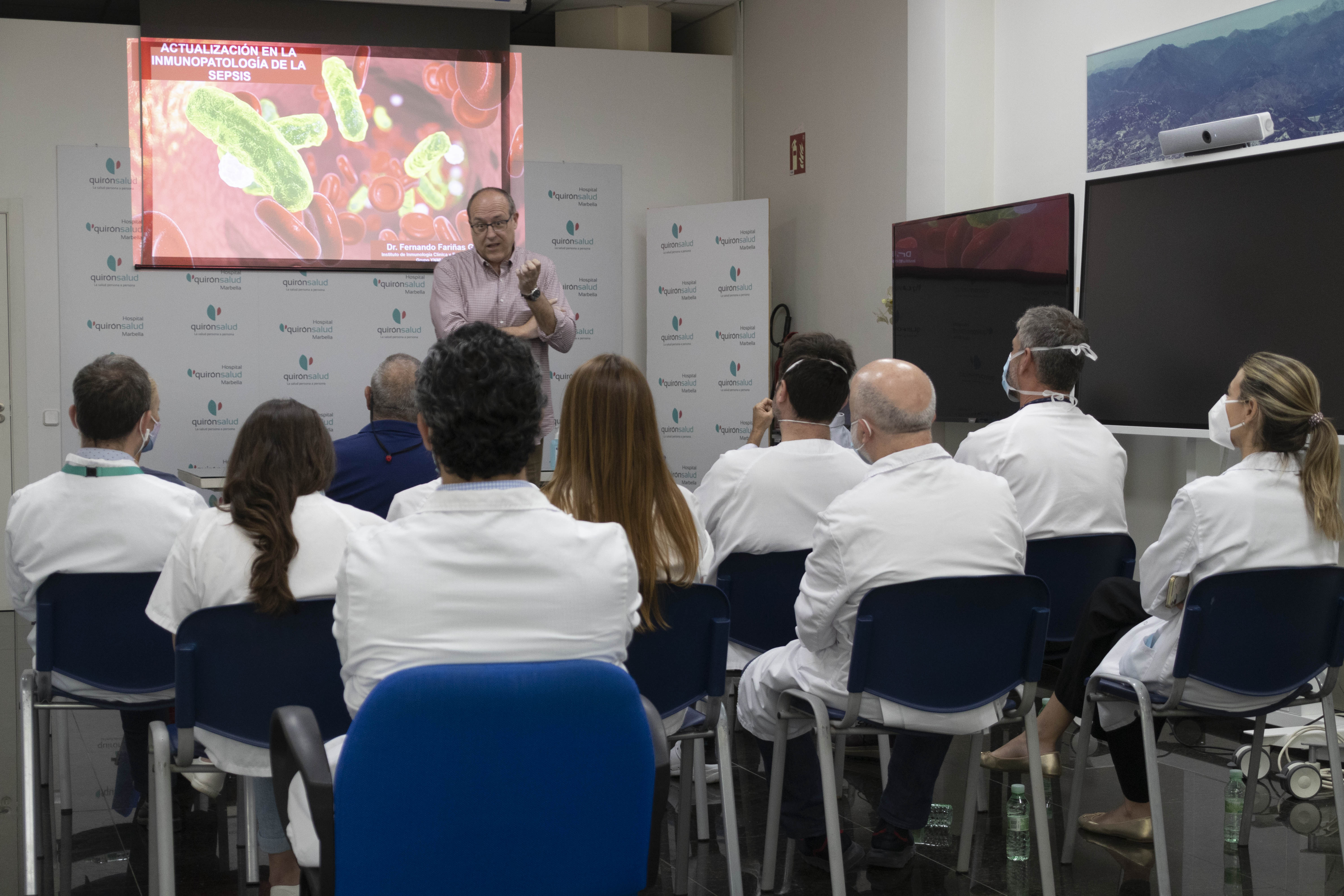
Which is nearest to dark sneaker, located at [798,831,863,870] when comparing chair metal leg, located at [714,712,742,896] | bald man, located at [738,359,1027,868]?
bald man, located at [738,359,1027,868]

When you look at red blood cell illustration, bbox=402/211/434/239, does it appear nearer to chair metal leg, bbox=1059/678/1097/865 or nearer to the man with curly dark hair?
chair metal leg, bbox=1059/678/1097/865

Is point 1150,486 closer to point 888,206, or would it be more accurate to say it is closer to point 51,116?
point 888,206

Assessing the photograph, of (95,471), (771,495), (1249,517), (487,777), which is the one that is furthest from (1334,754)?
(95,471)

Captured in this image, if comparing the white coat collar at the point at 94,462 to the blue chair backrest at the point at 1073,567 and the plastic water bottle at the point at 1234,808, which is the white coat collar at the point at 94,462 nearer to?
the blue chair backrest at the point at 1073,567

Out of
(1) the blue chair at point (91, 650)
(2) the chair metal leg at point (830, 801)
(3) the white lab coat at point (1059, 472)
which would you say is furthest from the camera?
(3) the white lab coat at point (1059, 472)

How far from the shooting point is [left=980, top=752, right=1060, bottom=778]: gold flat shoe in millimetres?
3662

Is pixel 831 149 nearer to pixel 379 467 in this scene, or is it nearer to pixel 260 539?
pixel 379 467

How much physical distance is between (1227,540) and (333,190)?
5.69 metres

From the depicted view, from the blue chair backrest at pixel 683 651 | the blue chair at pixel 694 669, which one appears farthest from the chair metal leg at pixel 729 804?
the blue chair backrest at pixel 683 651

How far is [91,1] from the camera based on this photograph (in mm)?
8031

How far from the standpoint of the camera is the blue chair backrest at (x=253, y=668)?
218 centimetres

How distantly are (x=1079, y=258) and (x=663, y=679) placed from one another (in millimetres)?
3286

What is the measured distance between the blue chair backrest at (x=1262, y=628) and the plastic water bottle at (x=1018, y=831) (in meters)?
0.66

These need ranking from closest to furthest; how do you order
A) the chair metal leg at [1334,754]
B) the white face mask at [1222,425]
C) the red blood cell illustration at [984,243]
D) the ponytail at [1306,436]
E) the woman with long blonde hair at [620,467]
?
the woman with long blonde hair at [620,467] < the ponytail at [1306,436] < the chair metal leg at [1334,754] < the white face mask at [1222,425] < the red blood cell illustration at [984,243]
